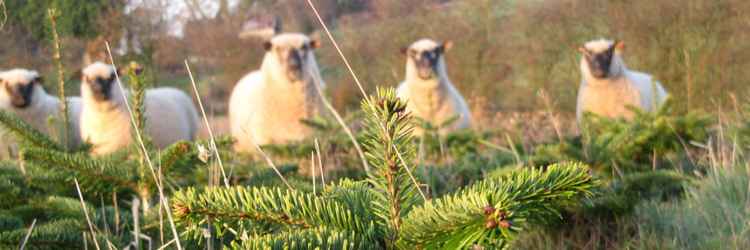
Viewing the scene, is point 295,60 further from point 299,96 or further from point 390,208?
point 390,208

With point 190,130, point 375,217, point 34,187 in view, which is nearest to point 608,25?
point 190,130

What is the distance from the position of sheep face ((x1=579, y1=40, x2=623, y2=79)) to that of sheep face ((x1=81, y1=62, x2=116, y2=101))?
503 cm

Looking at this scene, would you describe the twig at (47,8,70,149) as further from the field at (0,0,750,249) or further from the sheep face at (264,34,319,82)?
the sheep face at (264,34,319,82)

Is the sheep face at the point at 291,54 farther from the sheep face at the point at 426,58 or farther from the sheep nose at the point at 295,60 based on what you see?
the sheep face at the point at 426,58

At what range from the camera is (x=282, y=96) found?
8617 millimetres

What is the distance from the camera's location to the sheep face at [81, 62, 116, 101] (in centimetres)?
707

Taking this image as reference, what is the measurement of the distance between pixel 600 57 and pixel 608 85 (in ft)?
1.19

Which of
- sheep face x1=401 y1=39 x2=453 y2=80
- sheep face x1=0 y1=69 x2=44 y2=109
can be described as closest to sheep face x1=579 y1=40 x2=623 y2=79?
sheep face x1=401 y1=39 x2=453 y2=80

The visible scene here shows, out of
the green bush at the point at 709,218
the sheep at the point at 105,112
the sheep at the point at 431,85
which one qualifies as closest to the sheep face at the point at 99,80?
the sheep at the point at 105,112

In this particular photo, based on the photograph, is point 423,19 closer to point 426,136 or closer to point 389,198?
point 426,136

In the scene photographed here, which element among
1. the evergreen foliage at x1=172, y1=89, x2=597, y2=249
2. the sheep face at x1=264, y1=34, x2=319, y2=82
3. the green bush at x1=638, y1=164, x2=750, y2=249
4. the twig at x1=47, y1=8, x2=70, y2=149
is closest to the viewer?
the evergreen foliage at x1=172, y1=89, x2=597, y2=249

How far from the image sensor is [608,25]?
11.3 meters

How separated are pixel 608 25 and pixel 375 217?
10870 mm

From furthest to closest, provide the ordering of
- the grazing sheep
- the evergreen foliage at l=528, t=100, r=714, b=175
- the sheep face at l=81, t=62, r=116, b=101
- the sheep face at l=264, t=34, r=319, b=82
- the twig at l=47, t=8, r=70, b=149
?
1. the sheep face at l=264, t=34, r=319, b=82
2. the grazing sheep
3. the sheep face at l=81, t=62, r=116, b=101
4. the evergreen foliage at l=528, t=100, r=714, b=175
5. the twig at l=47, t=8, r=70, b=149
